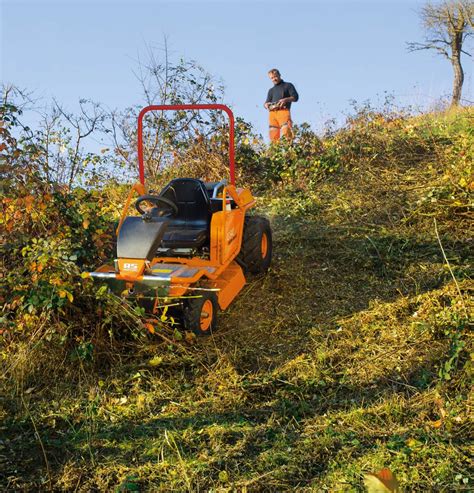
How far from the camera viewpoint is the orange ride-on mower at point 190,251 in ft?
15.1

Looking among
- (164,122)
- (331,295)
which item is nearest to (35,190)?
(331,295)

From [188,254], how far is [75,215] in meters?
1.03

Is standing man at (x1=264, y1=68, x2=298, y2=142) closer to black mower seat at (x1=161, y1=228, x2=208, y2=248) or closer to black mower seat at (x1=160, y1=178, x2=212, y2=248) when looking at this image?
black mower seat at (x1=160, y1=178, x2=212, y2=248)

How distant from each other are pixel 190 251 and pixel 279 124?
6284 mm

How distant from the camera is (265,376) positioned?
14.1 ft

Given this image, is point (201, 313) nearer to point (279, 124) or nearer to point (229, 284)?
point (229, 284)

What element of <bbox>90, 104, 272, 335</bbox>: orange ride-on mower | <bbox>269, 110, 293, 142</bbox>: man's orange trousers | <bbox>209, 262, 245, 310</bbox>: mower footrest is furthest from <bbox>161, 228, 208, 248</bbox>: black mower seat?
<bbox>269, 110, 293, 142</bbox>: man's orange trousers

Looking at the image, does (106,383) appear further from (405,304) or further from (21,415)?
(405,304)

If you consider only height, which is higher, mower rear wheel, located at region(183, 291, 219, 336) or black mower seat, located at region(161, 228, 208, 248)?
black mower seat, located at region(161, 228, 208, 248)

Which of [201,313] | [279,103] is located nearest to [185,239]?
[201,313]

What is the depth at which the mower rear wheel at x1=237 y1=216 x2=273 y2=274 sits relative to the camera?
5.97m

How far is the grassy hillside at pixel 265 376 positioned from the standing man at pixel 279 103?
430 centimetres

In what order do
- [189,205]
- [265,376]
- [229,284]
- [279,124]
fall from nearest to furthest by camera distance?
[265,376]
[229,284]
[189,205]
[279,124]

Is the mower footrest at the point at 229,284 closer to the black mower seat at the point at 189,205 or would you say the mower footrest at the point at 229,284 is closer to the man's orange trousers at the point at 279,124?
the black mower seat at the point at 189,205
